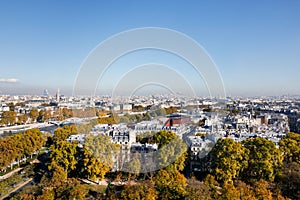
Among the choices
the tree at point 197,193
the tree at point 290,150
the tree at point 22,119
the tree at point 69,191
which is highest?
the tree at point 290,150

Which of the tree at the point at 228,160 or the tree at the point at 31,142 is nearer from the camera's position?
the tree at the point at 228,160

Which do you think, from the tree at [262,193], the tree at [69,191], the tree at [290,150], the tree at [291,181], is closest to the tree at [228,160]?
the tree at [291,181]

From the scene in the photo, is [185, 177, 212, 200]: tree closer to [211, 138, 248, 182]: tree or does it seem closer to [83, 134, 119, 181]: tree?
[211, 138, 248, 182]: tree

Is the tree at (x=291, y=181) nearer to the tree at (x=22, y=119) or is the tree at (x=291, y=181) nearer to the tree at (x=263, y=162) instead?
the tree at (x=263, y=162)

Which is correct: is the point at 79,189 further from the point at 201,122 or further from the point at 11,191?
the point at 201,122

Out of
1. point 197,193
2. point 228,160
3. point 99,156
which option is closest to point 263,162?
point 228,160
